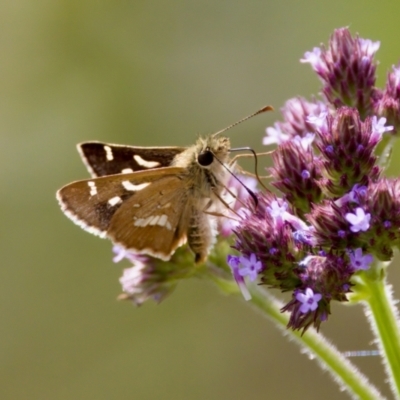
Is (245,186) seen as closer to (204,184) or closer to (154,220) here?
(204,184)

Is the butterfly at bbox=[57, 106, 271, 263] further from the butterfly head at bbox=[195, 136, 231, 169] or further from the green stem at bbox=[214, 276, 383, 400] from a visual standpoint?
the green stem at bbox=[214, 276, 383, 400]

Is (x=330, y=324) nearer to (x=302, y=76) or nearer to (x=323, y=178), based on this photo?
(x=302, y=76)

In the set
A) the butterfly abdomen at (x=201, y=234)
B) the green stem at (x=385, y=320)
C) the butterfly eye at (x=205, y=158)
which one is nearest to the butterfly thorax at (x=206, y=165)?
the butterfly eye at (x=205, y=158)

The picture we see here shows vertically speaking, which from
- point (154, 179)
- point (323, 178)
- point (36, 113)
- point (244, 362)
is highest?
point (36, 113)

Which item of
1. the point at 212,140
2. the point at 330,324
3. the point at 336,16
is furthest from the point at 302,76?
the point at 212,140

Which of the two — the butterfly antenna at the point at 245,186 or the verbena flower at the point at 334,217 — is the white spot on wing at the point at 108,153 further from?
the verbena flower at the point at 334,217
